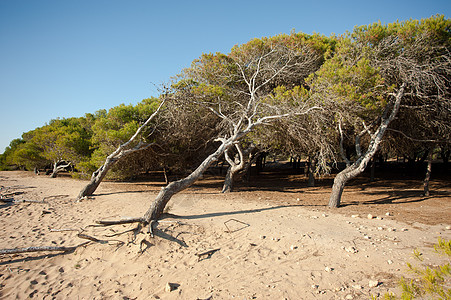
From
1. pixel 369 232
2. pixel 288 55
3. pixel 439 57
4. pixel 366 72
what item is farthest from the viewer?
pixel 288 55

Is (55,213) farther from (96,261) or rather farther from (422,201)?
(422,201)

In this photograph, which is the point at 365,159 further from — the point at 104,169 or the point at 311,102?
the point at 104,169

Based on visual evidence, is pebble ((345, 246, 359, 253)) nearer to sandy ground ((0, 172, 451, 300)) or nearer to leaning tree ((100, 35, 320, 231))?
sandy ground ((0, 172, 451, 300))

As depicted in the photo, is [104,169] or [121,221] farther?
[104,169]

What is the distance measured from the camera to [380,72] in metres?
8.55

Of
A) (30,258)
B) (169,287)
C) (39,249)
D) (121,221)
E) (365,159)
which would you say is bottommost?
(169,287)

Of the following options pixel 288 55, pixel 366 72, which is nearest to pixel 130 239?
pixel 366 72

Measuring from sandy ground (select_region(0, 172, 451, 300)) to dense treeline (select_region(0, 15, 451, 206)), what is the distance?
8.85 feet

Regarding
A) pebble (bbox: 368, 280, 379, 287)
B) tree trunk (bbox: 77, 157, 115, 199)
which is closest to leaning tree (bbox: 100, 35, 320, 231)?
tree trunk (bbox: 77, 157, 115, 199)

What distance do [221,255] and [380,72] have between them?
8689 millimetres

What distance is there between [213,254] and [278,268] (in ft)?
4.61

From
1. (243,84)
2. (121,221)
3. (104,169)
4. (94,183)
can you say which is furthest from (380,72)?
(94,183)

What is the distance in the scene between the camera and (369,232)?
5.82 meters

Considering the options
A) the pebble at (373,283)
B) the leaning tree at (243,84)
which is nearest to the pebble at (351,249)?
the pebble at (373,283)
